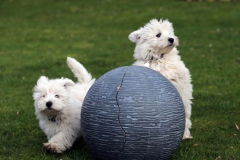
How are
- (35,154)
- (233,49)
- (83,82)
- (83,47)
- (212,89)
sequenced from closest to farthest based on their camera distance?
1. (35,154)
2. (83,82)
3. (212,89)
4. (233,49)
5. (83,47)

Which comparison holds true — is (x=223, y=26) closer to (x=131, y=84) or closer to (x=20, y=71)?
(x=20, y=71)

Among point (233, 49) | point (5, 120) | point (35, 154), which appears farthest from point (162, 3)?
point (35, 154)

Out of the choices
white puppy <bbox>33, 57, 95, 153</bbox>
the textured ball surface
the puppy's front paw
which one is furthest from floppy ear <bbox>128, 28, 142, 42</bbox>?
the puppy's front paw

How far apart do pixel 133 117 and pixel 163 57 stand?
2.01m

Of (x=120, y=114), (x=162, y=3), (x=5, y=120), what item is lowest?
(x=162, y=3)

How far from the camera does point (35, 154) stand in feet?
23.5

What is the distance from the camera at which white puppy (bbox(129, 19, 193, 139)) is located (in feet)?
25.0

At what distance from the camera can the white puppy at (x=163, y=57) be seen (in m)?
7.61

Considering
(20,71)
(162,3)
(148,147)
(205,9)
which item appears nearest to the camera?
(148,147)

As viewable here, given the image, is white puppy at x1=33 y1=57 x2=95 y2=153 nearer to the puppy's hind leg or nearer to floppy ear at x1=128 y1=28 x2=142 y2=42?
the puppy's hind leg

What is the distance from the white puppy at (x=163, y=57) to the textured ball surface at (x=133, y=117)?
1.21 meters

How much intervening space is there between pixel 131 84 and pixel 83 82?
7.95ft

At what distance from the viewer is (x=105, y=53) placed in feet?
51.1

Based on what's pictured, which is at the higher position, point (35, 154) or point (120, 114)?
point (120, 114)
